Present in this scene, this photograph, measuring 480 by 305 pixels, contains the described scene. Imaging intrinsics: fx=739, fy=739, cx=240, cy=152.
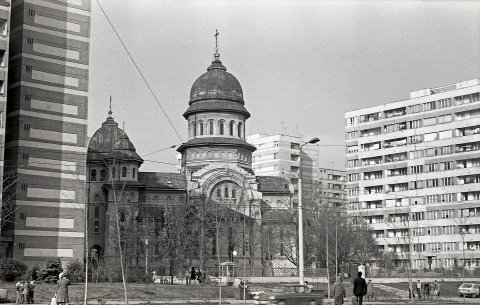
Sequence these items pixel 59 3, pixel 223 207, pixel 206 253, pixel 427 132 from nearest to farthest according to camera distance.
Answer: pixel 59 3, pixel 206 253, pixel 223 207, pixel 427 132

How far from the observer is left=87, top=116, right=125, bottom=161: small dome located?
103 metres

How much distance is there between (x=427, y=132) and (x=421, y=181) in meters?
6.78

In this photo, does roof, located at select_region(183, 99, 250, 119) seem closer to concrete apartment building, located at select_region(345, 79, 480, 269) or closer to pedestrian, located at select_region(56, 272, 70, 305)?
concrete apartment building, located at select_region(345, 79, 480, 269)

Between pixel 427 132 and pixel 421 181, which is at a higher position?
pixel 427 132

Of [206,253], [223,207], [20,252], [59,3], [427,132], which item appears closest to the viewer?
[20,252]

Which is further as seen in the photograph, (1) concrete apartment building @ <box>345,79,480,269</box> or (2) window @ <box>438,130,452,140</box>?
(2) window @ <box>438,130,452,140</box>

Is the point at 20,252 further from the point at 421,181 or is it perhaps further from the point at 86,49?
the point at 421,181

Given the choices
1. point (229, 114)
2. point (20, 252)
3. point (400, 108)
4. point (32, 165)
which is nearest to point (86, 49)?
point (32, 165)

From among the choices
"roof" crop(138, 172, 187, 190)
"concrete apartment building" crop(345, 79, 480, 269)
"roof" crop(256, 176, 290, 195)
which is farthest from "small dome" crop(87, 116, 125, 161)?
"concrete apartment building" crop(345, 79, 480, 269)

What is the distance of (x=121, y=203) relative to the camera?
86688 mm

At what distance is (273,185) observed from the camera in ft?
343

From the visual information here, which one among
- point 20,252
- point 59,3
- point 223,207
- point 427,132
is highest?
point 59,3

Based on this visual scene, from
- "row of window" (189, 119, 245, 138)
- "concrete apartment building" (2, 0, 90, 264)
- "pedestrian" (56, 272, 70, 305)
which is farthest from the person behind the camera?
"row of window" (189, 119, 245, 138)

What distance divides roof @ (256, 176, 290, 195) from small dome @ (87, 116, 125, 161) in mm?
20698
